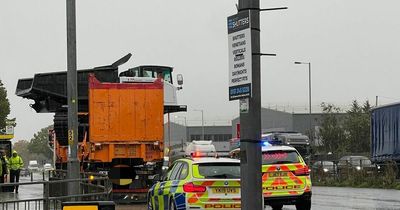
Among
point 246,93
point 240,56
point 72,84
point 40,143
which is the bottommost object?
point 40,143

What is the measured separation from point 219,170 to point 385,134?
23.4m

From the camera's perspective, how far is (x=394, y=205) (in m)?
20.4

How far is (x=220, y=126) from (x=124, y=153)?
103786 millimetres

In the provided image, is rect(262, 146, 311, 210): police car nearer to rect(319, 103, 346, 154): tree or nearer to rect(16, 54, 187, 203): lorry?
rect(16, 54, 187, 203): lorry

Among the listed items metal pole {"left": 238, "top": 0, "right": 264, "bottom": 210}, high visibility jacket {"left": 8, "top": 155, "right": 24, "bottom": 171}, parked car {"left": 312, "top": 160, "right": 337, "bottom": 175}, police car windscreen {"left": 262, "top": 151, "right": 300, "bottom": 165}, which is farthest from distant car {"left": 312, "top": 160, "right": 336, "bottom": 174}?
metal pole {"left": 238, "top": 0, "right": 264, "bottom": 210}

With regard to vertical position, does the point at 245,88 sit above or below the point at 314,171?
above

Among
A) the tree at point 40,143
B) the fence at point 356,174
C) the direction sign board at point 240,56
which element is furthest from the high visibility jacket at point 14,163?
the tree at point 40,143

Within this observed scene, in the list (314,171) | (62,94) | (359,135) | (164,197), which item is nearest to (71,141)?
(164,197)

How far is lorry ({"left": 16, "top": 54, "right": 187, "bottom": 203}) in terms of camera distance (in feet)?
73.1

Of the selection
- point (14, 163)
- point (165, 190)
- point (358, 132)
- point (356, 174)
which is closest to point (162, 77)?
point (14, 163)

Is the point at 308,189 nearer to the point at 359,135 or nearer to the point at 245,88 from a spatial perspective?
the point at 245,88

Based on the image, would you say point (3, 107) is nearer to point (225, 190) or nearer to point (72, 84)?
point (72, 84)

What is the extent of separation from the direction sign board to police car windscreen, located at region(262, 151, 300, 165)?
10.6 metres

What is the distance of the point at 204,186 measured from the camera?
14.1m
